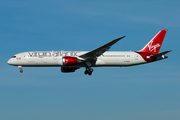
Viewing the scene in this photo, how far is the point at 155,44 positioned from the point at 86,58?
15.6 meters

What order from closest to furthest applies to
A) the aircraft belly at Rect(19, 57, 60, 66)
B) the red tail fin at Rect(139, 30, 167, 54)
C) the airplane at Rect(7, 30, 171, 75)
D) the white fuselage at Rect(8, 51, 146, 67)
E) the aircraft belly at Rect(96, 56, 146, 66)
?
the airplane at Rect(7, 30, 171, 75) → the aircraft belly at Rect(19, 57, 60, 66) → the white fuselage at Rect(8, 51, 146, 67) → the aircraft belly at Rect(96, 56, 146, 66) → the red tail fin at Rect(139, 30, 167, 54)

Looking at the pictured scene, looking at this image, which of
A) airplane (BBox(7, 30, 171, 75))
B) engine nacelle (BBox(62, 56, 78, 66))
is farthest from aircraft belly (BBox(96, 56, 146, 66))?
engine nacelle (BBox(62, 56, 78, 66))

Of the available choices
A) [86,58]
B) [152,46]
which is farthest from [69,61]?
[152,46]

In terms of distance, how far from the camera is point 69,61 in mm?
55938

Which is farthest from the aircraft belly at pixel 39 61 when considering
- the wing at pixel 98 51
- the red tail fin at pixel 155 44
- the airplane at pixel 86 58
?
the red tail fin at pixel 155 44

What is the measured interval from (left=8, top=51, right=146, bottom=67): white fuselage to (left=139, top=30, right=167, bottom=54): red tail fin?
118 inches

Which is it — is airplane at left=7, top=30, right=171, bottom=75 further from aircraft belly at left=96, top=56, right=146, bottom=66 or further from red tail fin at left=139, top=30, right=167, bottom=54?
red tail fin at left=139, top=30, right=167, bottom=54

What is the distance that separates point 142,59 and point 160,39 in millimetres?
6554

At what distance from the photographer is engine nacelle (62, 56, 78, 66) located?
55.8 metres

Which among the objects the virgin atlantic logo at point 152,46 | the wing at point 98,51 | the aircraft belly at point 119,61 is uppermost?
the virgin atlantic logo at point 152,46

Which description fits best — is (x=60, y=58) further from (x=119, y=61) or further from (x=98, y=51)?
(x=119, y=61)

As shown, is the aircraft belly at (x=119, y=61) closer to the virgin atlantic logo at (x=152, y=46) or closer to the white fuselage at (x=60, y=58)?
the white fuselage at (x=60, y=58)

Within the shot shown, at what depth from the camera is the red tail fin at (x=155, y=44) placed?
207 ft

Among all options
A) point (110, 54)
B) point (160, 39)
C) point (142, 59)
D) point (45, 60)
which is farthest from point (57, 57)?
point (160, 39)
